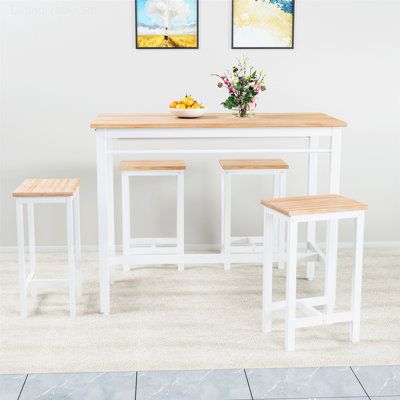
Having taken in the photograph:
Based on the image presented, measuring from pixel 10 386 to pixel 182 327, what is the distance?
105 centimetres

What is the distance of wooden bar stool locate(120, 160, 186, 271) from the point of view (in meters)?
4.84

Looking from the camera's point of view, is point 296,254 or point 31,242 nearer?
point 296,254

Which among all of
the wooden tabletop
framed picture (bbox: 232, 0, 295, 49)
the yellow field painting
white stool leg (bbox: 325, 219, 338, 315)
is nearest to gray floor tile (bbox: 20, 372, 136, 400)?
white stool leg (bbox: 325, 219, 338, 315)

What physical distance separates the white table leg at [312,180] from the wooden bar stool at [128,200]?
830mm

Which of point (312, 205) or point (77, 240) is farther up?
point (312, 205)

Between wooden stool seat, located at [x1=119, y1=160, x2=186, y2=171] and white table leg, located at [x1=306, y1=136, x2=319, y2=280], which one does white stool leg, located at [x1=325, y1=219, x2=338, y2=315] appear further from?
wooden stool seat, located at [x1=119, y1=160, x2=186, y2=171]

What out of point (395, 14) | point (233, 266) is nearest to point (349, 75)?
point (395, 14)

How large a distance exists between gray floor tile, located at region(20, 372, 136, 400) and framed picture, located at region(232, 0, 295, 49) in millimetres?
2894

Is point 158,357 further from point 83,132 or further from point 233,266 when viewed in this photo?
point 83,132

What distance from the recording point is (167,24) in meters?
5.32

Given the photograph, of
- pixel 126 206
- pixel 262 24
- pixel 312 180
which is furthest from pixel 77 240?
pixel 262 24

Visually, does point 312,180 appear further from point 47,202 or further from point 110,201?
point 47,202

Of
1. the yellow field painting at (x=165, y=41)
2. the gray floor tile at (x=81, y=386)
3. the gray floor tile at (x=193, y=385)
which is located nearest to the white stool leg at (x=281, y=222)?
the yellow field painting at (x=165, y=41)

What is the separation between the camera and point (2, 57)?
5352mm
